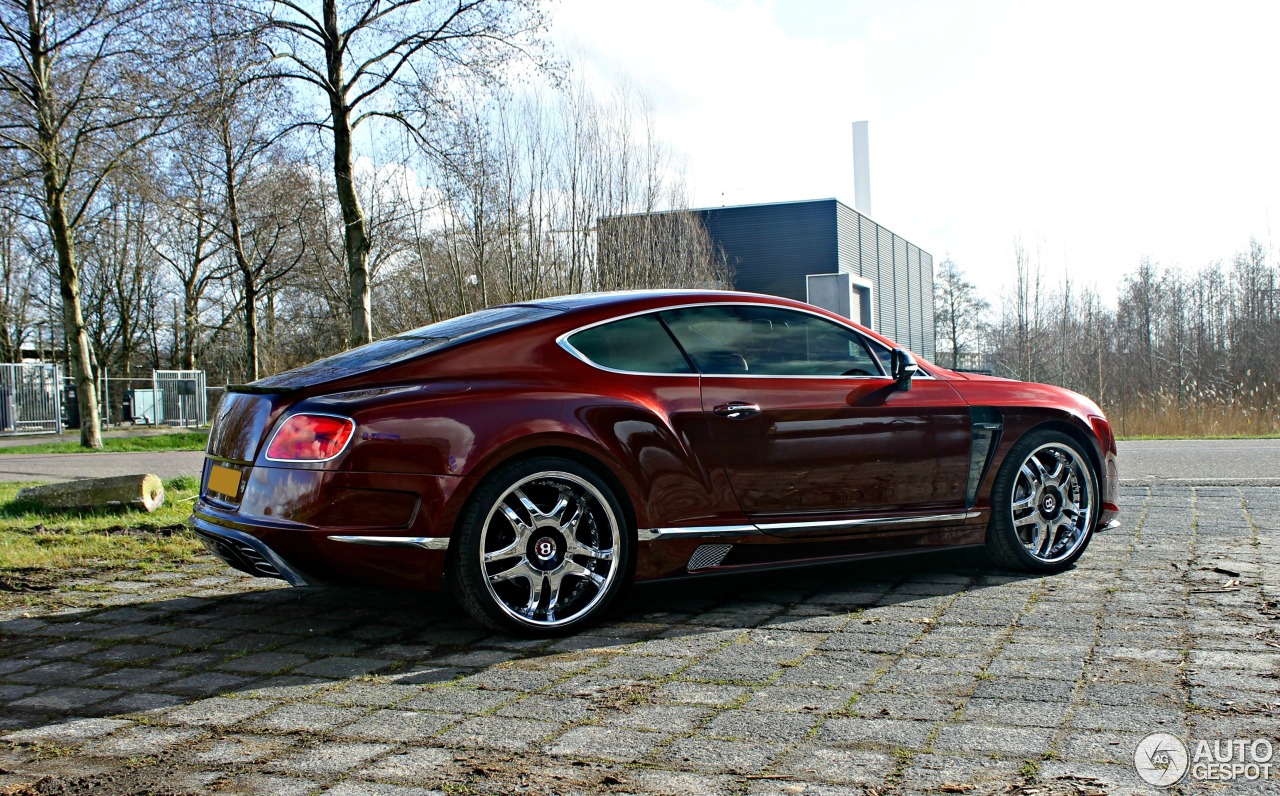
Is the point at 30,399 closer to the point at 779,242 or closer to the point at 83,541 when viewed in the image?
the point at 83,541

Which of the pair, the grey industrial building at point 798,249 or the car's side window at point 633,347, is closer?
the car's side window at point 633,347

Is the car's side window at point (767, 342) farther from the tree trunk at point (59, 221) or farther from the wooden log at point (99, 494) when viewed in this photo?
the tree trunk at point (59, 221)

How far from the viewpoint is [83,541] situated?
6590mm

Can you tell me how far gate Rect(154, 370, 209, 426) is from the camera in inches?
1396

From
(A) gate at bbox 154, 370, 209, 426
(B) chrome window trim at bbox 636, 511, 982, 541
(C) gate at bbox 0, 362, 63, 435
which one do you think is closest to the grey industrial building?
(A) gate at bbox 154, 370, 209, 426

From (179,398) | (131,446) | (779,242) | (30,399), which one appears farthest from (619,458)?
(779,242)

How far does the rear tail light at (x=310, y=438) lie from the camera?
3875 mm

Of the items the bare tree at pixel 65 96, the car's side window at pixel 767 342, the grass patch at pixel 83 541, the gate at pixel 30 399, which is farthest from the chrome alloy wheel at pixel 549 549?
the gate at pixel 30 399

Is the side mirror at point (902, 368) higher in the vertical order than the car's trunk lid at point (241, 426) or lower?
higher

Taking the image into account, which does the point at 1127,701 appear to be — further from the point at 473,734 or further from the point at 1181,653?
the point at 473,734

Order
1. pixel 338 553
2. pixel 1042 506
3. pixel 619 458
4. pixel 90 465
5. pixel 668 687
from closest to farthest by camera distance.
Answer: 1. pixel 668 687
2. pixel 338 553
3. pixel 619 458
4. pixel 1042 506
5. pixel 90 465

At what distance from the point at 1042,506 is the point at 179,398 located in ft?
115

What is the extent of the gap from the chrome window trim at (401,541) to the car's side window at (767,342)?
1.38 meters

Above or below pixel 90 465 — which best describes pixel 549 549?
above
